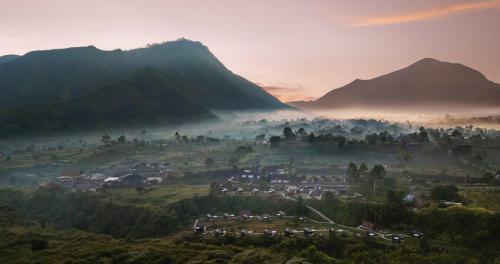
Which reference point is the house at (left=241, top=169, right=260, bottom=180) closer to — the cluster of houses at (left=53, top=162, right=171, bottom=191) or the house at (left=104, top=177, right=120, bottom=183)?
the cluster of houses at (left=53, top=162, right=171, bottom=191)

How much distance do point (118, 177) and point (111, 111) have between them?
96194 mm

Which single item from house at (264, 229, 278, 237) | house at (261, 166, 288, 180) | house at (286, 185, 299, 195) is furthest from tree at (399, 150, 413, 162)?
house at (264, 229, 278, 237)

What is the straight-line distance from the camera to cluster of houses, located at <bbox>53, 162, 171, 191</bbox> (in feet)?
231

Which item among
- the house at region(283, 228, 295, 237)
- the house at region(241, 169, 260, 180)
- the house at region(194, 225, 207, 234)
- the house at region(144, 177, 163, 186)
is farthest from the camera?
the house at region(241, 169, 260, 180)

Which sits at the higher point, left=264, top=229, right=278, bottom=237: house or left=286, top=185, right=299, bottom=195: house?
left=286, top=185, right=299, bottom=195: house

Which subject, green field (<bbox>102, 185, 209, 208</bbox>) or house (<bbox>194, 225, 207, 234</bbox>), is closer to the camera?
house (<bbox>194, 225, 207, 234</bbox>)

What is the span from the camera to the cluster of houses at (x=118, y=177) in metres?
70.4

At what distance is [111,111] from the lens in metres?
166

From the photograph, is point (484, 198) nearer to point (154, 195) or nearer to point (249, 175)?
point (249, 175)

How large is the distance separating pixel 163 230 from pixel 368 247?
2194 centimetres

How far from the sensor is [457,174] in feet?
234

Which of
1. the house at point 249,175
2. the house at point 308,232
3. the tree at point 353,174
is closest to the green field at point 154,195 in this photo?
the house at point 249,175

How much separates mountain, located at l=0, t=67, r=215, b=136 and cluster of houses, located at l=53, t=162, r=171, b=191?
66499 millimetres

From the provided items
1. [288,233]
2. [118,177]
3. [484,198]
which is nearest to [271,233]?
[288,233]
